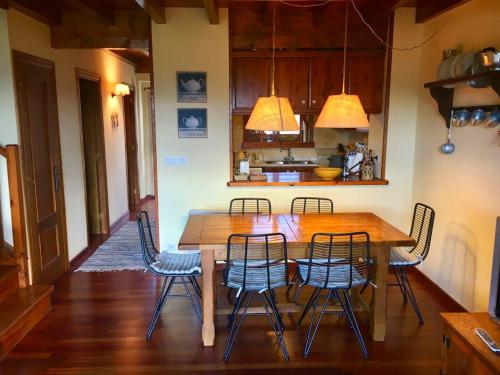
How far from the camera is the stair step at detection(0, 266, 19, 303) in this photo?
3.18 m

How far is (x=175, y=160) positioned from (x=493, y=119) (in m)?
2.78

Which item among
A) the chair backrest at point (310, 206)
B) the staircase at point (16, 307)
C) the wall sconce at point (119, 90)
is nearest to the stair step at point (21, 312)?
the staircase at point (16, 307)

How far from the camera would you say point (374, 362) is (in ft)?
8.72

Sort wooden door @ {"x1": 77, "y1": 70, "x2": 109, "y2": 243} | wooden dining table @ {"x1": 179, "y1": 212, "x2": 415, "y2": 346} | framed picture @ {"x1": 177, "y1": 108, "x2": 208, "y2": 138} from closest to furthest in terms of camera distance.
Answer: wooden dining table @ {"x1": 179, "y1": 212, "x2": 415, "y2": 346} → framed picture @ {"x1": 177, "y1": 108, "x2": 208, "y2": 138} → wooden door @ {"x1": 77, "y1": 70, "x2": 109, "y2": 243}

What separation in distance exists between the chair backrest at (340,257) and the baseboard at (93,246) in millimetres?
2806

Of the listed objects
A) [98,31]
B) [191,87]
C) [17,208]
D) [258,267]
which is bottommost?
→ [258,267]

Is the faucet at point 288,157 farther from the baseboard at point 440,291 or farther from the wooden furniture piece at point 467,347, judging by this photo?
the wooden furniture piece at point 467,347

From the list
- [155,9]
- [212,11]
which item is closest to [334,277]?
[212,11]

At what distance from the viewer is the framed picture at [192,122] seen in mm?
4039

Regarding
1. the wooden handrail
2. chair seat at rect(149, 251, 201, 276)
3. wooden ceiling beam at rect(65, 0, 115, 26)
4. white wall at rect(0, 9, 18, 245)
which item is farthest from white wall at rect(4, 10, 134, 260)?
chair seat at rect(149, 251, 201, 276)

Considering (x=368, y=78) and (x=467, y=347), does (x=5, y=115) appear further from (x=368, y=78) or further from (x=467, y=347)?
(x=467, y=347)

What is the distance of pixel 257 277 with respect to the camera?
109 inches

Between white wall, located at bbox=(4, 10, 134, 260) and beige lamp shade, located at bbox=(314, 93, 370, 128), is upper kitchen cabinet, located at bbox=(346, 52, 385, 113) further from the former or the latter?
white wall, located at bbox=(4, 10, 134, 260)

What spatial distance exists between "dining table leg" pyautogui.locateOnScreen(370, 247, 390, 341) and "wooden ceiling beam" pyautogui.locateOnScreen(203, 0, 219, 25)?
95.1 inches
